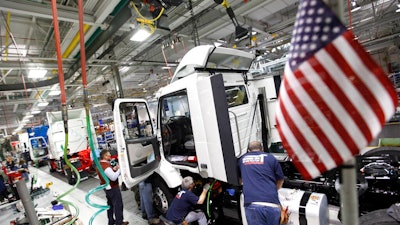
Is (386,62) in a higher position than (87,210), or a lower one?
higher

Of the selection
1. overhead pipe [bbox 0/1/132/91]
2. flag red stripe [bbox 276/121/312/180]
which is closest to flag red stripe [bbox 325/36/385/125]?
flag red stripe [bbox 276/121/312/180]

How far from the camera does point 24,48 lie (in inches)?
260

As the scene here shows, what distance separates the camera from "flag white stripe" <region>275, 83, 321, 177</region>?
1182mm

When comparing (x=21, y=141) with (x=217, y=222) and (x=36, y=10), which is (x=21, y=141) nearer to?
(x=36, y=10)

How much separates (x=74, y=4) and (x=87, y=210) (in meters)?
5.13

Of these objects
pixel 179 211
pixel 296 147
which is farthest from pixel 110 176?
pixel 296 147

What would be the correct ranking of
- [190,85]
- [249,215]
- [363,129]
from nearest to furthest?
[363,129]
[249,215]
[190,85]

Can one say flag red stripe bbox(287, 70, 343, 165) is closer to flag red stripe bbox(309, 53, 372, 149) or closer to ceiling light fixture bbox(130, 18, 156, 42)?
flag red stripe bbox(309, 53, 372, 149)

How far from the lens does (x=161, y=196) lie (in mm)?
4133

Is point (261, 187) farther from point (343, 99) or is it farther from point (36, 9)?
point (36, 9)

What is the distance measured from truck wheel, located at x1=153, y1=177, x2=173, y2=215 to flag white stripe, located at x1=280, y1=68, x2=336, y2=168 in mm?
3319

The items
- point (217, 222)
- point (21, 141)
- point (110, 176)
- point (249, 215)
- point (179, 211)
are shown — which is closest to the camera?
point (249, 215)

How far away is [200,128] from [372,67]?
2262mm

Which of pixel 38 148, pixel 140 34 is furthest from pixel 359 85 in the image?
pixel 38 148
